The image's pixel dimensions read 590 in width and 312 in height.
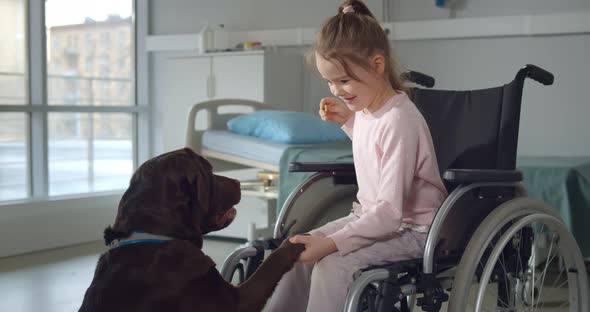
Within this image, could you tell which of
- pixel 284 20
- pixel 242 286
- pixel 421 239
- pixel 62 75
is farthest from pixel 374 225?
pixel 62 75

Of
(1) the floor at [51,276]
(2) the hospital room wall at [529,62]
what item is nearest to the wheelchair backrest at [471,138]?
(1) the floor at [51,276]

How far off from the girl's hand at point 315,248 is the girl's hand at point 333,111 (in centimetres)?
42

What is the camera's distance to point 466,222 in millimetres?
1683

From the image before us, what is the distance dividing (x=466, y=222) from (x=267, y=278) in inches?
19.2

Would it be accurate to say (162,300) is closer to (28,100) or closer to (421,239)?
(421,239)

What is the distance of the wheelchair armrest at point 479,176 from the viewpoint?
1.49 meters

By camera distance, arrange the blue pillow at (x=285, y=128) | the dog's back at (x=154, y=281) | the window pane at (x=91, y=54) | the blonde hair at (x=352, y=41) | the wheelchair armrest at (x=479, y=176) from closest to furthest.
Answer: the dog's back at (x=154, y=281)
the wheelchair armrest at (x=479, y=176)
the blonde hair at (x=352, y=41)
the blue pillow at (x=285, y=128)
the window pane at (x=91, y=54)

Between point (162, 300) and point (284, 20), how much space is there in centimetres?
346

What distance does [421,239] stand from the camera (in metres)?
1.64

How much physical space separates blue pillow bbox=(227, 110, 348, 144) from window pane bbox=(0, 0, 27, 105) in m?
1.52

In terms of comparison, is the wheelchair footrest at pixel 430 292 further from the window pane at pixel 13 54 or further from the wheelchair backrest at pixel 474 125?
the window pane at pixel 13 54

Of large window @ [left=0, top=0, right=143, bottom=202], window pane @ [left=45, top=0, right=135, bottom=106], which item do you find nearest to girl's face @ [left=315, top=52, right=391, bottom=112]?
large window @ [left=0, top=0, right=143, bottom=202]

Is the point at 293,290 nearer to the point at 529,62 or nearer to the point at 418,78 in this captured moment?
the point at 418,78

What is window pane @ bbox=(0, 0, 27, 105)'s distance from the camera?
434 centimetres
